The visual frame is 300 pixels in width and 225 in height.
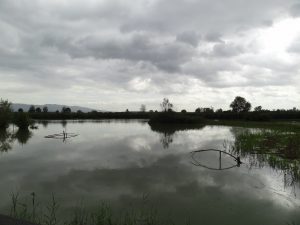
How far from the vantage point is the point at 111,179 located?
33.4 feet

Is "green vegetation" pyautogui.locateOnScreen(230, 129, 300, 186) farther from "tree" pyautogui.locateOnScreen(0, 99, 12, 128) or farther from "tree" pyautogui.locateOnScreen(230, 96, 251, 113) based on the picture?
"tree" pyautogui.locateOnScreen(230, 96, 251, 113)

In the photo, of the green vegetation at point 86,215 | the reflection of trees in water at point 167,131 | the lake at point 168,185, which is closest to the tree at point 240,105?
the reflection of trees in water at point 167,131

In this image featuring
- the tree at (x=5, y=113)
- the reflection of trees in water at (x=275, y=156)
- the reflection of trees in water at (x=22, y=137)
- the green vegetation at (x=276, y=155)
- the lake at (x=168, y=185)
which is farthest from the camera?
the tree at (x=5, y=113)

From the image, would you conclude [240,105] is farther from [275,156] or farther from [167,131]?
[275,156]

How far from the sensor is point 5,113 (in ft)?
118

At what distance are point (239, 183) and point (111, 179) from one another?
4986 mm

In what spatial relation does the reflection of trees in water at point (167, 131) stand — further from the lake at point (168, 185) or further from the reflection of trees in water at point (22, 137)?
the reflection of trees in water at point (22, 137)

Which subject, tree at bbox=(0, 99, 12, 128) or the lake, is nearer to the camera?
the lake

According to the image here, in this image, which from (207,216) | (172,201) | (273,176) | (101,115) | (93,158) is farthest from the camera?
(101,115)

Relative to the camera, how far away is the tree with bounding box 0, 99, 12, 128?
3566 cm

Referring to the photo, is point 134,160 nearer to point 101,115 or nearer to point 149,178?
point 149,178

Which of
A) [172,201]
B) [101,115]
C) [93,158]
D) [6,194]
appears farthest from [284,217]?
[101,115]

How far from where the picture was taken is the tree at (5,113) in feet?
117

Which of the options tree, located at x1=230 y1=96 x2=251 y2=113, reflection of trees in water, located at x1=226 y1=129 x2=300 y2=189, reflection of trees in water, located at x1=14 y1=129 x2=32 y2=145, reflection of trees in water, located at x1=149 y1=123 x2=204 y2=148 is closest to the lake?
reflection of trees in water, located at x1=226 y1=129 x2=300 y2=189
